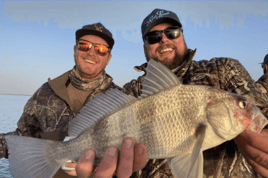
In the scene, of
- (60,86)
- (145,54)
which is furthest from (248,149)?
(60,86)

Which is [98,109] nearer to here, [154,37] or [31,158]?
[31,158]

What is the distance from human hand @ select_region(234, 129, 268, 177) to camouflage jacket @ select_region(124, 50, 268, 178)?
0.35 m

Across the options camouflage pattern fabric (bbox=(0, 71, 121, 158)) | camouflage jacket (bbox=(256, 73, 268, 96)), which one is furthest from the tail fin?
camouflage jacket (bbox=(256, 73, 268, 96))

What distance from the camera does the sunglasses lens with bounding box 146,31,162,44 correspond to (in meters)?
2.89

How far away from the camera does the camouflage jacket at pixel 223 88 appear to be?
1.98m

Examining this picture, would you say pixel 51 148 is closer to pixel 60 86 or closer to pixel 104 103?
pixel 104 103

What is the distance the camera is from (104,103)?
182cm

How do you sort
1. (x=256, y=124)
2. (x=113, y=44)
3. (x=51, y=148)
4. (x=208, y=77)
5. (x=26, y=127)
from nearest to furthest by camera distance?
(x=256, y=124)
(x=51, y=148)
(x=208, y=77)
(x=26, y=127)
(x=113, y=44)

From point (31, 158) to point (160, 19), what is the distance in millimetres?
2770

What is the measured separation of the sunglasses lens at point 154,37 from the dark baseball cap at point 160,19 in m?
0.09

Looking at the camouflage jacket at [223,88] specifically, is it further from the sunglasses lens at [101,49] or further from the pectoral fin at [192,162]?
the sunglasses lens at [101,49]

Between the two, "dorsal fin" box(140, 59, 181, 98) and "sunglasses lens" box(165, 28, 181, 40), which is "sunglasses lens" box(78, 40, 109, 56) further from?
"dorsal fin" box(140, 59, 181, 98)

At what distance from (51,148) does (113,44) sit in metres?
3.42

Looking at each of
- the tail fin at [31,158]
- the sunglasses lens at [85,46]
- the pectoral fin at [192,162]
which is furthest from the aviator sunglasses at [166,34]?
the tail fin at [31,158]
